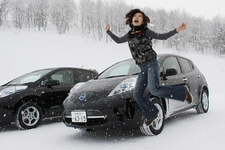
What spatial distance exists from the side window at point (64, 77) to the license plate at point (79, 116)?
7.80ft

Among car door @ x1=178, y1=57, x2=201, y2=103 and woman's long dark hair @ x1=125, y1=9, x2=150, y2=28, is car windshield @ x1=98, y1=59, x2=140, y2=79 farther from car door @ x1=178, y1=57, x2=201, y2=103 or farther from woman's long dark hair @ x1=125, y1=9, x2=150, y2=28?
car door @ x1=178, y1=57, x2=201, y2=103

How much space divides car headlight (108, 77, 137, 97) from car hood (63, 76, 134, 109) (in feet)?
0.25

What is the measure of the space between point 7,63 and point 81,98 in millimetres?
17523

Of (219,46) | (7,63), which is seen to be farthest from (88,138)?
(219,46)

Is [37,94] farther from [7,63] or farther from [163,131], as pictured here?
[7,63]

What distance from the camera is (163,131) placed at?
3.96 m

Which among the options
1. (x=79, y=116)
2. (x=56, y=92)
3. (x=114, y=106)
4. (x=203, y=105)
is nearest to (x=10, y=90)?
(x=56, y=92)

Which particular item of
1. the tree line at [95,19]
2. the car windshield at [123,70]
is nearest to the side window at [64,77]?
the car windshield at [123,70]

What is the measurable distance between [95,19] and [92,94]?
187 feet

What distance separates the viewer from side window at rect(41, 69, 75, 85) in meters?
5.79

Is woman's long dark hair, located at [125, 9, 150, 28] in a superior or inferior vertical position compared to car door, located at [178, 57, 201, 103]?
superior

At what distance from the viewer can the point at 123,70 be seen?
4.46 metres

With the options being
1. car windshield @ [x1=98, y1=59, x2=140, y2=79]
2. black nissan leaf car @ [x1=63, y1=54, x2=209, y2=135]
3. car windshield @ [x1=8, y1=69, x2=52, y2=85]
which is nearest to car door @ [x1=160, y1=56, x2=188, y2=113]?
black nissan leaf car @ [x1=63, y1=54, x2=209, y2=135]

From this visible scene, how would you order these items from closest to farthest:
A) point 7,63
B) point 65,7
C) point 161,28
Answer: point 7,63 < point 65,7 < point 161,28
